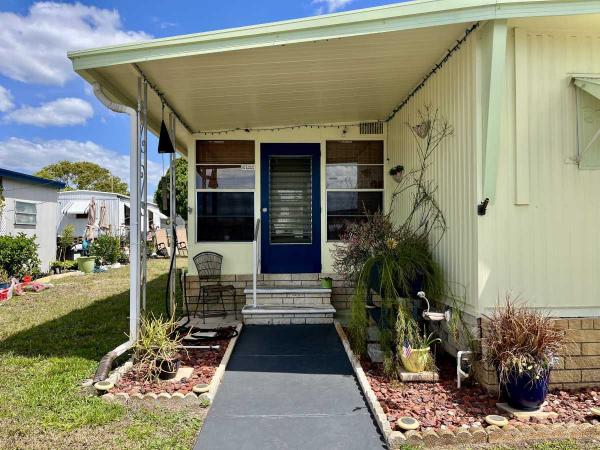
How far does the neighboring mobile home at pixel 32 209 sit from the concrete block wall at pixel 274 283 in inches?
262

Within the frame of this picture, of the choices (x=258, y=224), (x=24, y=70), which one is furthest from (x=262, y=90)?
(x=24, y=70)

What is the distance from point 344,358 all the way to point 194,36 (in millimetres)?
3122

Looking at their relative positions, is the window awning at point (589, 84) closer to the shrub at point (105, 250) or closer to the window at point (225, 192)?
the window at point (225, 192)

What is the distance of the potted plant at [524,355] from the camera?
2.68 m

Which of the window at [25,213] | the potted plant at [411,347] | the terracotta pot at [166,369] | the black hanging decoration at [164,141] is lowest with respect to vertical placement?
the terracotta pot at [166,369]

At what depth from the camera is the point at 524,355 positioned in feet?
8.93

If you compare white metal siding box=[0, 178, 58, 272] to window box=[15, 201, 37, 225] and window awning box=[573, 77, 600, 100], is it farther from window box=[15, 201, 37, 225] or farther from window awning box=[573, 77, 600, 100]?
window awning box=[573, 77, 600, 100]

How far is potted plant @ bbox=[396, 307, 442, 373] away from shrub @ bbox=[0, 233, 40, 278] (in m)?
8.75

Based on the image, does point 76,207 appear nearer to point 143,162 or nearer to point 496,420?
point 143,162

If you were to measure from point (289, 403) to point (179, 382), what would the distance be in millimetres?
940

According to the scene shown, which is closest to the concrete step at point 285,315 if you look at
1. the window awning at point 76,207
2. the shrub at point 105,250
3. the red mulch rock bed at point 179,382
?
the red mulch rock bed at point 179,382

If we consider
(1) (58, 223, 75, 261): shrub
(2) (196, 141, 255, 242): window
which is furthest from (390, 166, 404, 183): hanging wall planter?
(1) (58, 223, 75, 261): shrub

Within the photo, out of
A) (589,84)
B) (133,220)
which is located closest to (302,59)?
(133,220)

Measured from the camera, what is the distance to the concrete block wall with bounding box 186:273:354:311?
5.85 meters
